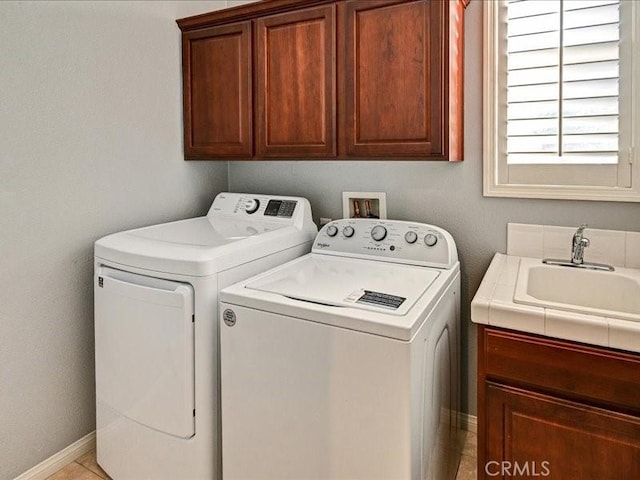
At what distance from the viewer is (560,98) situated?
5.76ft

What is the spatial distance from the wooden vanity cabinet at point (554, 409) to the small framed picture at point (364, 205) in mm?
967

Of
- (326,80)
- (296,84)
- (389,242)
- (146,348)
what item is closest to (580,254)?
(389,242)

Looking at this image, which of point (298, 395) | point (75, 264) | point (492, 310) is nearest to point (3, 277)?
point (75, 264)

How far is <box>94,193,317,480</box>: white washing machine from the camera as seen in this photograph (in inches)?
60.2

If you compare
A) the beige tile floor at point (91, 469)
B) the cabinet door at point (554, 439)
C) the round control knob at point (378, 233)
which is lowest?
the beige tile floor at point (91, 469)

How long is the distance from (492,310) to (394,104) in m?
0.88

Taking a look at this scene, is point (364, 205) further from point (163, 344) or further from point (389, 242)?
point (163, 344)

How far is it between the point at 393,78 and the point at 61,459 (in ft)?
6.90

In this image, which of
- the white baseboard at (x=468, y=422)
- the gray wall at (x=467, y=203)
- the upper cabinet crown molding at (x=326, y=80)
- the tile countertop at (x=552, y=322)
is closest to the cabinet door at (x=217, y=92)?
the upper cabinet crown molding at (x=326, y=80)

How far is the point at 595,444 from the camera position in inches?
48.2

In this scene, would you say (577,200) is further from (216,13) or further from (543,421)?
(216,13)

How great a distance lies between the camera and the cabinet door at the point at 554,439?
1.20 meters

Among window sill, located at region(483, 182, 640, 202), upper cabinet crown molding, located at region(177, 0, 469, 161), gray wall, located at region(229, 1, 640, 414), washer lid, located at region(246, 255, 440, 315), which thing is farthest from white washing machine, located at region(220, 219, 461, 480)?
upper cabinet crown molding, located at region(177, 0, 469, 161)

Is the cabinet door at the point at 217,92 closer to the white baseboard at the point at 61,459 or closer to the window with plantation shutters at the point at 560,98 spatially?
the window with plantation shutters at the point at 560,98
